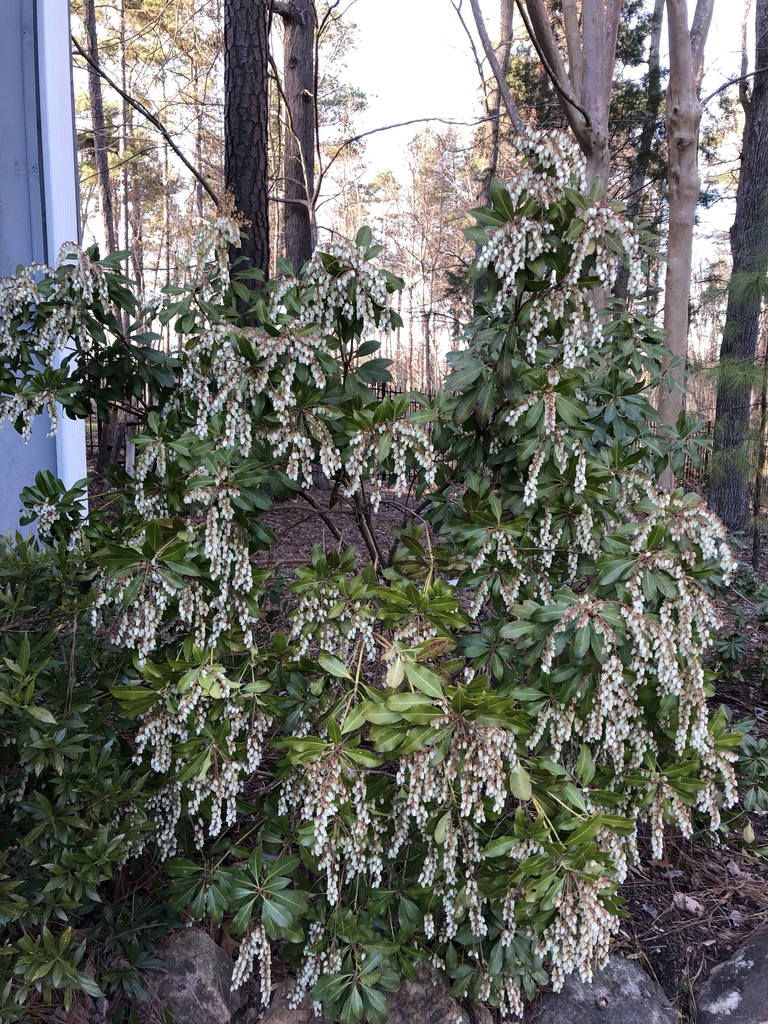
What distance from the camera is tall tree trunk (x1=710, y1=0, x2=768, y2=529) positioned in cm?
684

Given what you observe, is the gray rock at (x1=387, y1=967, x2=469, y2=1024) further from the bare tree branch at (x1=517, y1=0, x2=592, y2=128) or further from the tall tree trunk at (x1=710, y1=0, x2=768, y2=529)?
the tall tree trunk at (x1=710, y1=0, x2=768, y2=529)

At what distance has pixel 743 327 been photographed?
7.47 metres

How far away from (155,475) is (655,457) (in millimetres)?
1621

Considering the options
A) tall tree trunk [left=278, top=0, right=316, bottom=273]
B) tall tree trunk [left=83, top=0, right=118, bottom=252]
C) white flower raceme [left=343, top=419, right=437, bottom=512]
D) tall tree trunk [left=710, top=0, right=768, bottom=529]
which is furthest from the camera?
tall tree trunk [left=83, top=0, right=118, bottom=252]

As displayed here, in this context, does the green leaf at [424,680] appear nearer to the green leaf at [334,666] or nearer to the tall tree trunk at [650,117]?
the green leaf at [334,666]

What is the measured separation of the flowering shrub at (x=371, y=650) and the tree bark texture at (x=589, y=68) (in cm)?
235

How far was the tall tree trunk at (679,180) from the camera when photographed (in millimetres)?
3471

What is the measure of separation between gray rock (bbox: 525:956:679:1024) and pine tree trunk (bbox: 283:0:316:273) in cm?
701

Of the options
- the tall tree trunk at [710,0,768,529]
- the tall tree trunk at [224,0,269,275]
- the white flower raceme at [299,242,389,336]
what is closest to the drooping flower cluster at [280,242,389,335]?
the white flower raceme at [299,242,389,336]

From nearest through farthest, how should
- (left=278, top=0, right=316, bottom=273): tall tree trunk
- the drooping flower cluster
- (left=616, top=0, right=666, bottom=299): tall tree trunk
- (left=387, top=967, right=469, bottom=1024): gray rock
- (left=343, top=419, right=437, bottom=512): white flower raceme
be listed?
1. (left=343, top=419, right=437, bottom=512): white flower raceme
2. the drooping flower cluster
3. (left=387, top=967, right=469, bottom=1024): gray rock
4. (left=278, top=0, right=316, bottom=273): tall tree trunk
5. (left=616, top=0, right=666, bottom=299): tall tree trunk

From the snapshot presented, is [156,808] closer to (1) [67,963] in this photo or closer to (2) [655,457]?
(1) [67,963]

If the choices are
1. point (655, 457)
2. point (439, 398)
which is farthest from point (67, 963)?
point (655, 457)

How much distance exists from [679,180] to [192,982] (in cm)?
400

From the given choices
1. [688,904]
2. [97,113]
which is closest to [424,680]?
[688,904]
